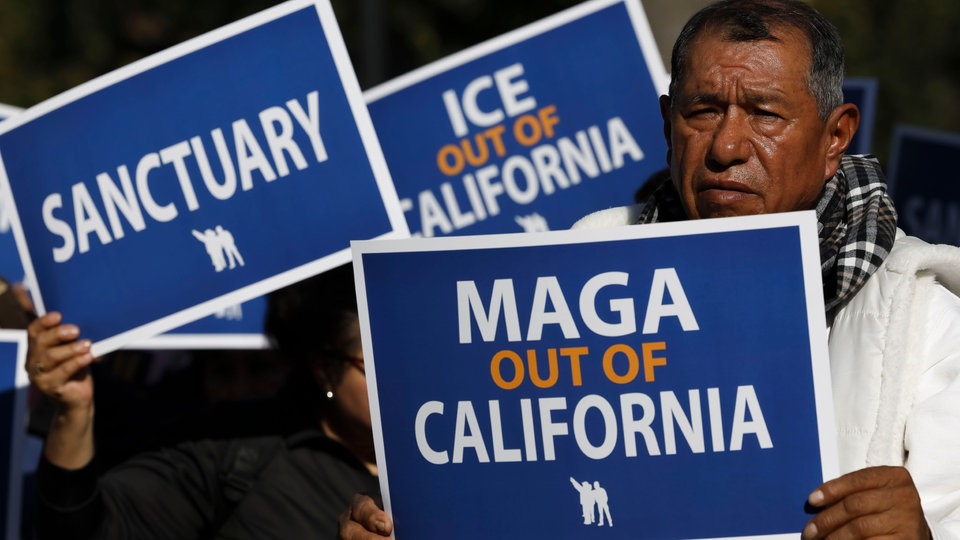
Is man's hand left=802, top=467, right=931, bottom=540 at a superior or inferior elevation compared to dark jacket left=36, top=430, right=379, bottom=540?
superior

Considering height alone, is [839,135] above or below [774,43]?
below

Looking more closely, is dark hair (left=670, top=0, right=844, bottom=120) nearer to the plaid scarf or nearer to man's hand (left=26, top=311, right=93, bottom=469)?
the plaid scarf

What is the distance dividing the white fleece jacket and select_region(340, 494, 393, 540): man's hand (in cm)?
71

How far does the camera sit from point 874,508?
2150 millimetres

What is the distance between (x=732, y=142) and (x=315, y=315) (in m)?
1.58

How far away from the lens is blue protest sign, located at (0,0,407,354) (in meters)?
3.39

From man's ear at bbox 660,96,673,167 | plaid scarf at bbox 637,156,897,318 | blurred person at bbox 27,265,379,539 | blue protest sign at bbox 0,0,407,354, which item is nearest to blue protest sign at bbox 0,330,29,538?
blurred person at bbox 27,265,379,539

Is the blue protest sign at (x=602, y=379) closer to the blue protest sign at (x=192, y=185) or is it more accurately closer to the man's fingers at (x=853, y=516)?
the man's fingers at (x=853, y=516)

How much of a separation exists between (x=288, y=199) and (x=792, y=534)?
152 cm


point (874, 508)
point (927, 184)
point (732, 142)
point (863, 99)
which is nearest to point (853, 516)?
point (874, 508)

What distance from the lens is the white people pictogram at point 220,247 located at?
11.1ft

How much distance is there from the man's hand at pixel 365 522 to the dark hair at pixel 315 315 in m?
1.17

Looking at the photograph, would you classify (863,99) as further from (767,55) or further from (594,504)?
(594,504)

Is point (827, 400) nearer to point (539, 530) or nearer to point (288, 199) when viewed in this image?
point (539, 530)
